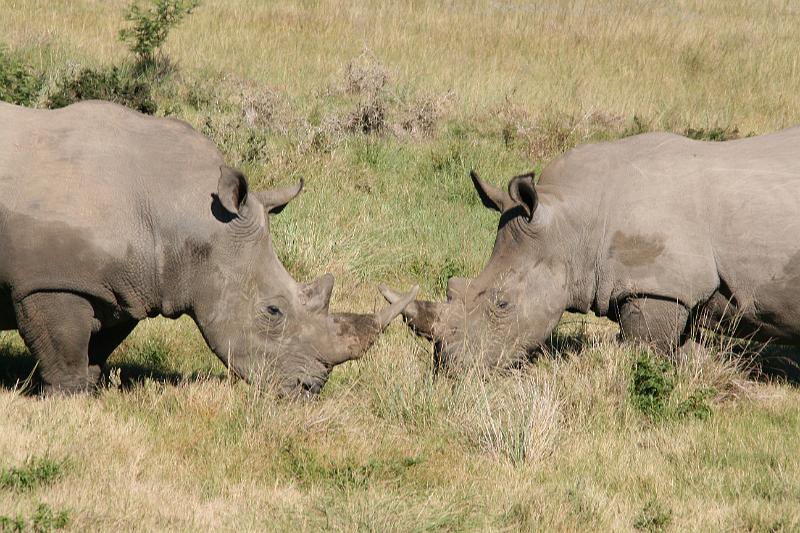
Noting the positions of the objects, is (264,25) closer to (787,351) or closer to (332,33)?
(332,33)

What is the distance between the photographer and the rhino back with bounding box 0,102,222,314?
6.97m

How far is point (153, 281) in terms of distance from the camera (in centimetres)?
739

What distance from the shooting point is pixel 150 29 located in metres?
16.9

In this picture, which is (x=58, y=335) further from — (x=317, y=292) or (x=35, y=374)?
(x=317, y=292)

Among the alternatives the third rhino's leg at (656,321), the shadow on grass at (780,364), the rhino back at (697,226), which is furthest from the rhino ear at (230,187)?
the shadow on grass at (780,364)

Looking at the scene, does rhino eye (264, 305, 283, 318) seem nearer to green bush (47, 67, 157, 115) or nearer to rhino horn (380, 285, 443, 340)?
rhino horn (380, 285, 443, 340)

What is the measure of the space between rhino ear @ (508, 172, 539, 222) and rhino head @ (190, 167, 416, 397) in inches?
49.3

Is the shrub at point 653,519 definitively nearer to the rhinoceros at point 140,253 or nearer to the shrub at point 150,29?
Answer: the rhinoceros at point 140,253

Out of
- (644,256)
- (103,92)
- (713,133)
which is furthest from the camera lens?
(713,133)

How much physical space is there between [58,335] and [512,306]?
9.84 ft

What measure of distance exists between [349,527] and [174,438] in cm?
152

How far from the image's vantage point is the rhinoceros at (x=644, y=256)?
315 inches

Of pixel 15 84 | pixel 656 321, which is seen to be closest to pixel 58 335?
pixel 656 321

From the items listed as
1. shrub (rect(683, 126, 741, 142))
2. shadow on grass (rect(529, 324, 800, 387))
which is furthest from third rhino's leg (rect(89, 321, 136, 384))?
shrub (rect(683, 126, 741, 142))
